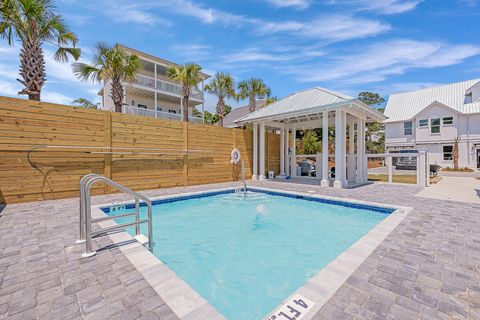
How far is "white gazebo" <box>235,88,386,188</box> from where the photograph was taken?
30.5 feet

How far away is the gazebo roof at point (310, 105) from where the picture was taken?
30.1 feet

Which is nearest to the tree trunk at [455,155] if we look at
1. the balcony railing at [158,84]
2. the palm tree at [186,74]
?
the palm tree at [186,74]

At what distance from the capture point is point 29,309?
190 cm

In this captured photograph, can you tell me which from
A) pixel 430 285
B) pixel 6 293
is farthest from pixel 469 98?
pixel 6 293

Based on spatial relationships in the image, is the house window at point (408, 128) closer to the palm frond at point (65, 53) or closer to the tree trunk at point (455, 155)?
the tree trunk at point (455, 155)

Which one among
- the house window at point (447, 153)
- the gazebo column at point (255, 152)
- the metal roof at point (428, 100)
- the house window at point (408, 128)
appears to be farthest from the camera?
the house window at point (408, 128)

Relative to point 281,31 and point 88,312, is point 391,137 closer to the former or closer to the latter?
point 281,31

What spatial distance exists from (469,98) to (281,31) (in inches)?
887

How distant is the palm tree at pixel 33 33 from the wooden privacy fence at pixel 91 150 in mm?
2394

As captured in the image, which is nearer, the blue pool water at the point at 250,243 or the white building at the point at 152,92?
the blue pool water at the point at 250,243

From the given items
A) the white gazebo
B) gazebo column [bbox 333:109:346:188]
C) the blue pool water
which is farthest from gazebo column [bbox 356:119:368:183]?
the blue pool water

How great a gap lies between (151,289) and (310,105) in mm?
9637

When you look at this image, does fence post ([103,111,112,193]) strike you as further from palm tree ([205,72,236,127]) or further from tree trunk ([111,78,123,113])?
palm tree ([205,72,236,127])

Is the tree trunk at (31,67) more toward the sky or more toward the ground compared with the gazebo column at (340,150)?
more toward the sky
